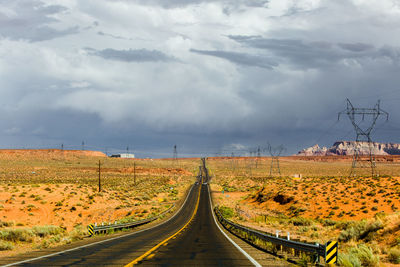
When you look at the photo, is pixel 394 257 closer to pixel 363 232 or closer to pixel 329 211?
pixel 363 232

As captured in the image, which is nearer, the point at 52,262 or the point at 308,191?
the point at 52,262

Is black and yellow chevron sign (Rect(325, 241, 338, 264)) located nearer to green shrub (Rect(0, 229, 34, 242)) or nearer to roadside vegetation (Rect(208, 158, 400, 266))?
roadside vegetation (Rect(208, 158, 400, 266))

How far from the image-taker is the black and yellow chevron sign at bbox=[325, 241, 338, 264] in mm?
11405

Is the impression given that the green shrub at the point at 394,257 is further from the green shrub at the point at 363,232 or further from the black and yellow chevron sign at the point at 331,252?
the green shrub at the point at 363,232

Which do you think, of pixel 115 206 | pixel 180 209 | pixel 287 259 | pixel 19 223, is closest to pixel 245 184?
pixel 180 209

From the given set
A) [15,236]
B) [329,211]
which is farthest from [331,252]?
[329,211]

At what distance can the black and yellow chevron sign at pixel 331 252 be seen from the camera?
37.4 feet

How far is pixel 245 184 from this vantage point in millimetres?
112375

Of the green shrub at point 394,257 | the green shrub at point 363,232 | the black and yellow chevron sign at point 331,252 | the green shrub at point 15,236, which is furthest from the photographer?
the green shrub at point 15,236

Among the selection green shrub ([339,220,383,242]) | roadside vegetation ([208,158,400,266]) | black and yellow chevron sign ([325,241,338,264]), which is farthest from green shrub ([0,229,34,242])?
green shrub ([339,220,383,242])

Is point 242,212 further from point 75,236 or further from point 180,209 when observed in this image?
point 75,236

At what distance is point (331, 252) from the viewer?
451 inches

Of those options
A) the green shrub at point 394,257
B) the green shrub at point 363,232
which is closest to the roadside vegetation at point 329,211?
the green shrub at point 363,232

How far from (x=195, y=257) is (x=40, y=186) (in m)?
56.3
